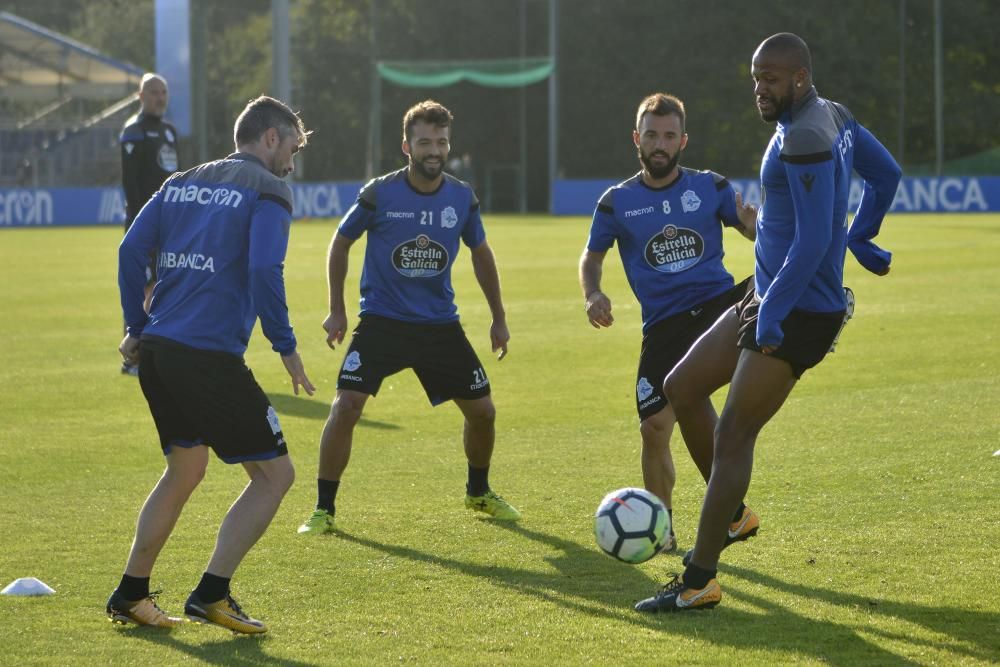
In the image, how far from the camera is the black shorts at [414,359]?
7711 mm

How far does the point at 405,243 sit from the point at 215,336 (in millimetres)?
2257

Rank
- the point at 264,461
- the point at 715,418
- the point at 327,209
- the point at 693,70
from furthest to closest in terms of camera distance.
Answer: the point at 693,70
the point at 327,209
the point at 715,418
the point at 264,461

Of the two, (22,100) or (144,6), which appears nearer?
(22,100)

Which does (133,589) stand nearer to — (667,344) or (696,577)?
(696,577)

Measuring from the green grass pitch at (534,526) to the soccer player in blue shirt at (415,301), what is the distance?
55cm

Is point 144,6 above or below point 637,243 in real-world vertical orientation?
above

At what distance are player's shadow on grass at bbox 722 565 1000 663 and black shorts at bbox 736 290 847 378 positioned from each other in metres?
0.95

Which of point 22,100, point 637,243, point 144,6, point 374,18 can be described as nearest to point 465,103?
point 374,18

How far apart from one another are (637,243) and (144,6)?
82.1 metres

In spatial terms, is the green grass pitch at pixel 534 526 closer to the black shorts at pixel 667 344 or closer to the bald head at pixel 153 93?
the black shorts at pixel 667 344

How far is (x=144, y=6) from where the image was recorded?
278ft

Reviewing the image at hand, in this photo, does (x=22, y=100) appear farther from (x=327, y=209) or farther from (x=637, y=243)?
(x=637, y=243)

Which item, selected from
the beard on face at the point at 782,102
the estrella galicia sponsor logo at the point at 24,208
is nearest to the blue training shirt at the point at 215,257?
the beard on face at the point at 782,102

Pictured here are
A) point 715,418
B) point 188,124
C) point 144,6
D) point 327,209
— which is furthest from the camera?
point 144,6
